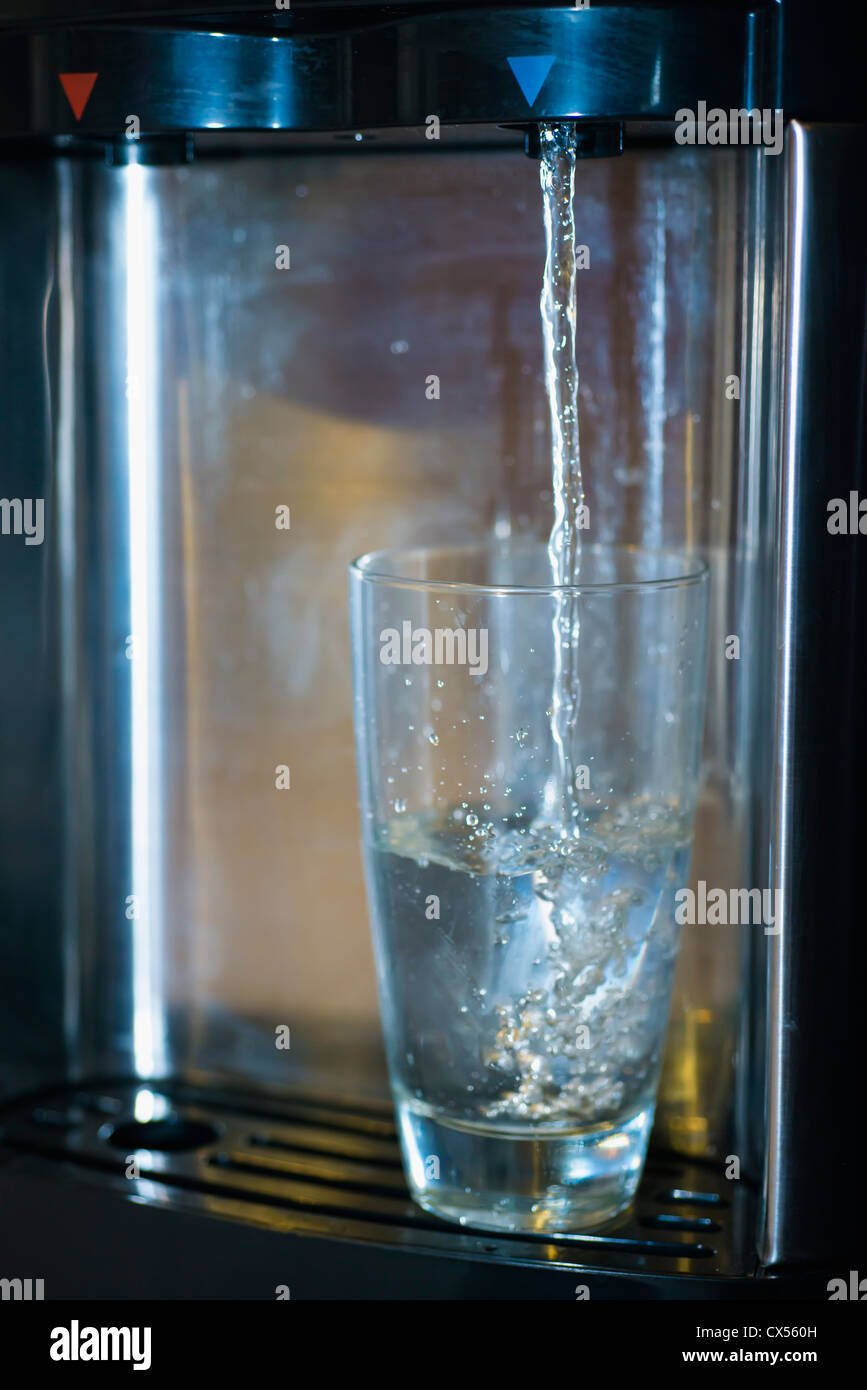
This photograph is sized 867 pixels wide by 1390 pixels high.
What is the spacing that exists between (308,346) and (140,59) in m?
0.16

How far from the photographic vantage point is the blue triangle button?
0.47 meters

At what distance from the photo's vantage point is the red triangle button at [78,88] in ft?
1.68

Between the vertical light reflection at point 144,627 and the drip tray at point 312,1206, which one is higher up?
the vertical light reflection at point 144,627

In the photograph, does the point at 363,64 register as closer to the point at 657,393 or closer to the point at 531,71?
the point at 531,71

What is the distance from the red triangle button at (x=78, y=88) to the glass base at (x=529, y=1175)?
0.34 metres

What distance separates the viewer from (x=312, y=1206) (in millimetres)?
564

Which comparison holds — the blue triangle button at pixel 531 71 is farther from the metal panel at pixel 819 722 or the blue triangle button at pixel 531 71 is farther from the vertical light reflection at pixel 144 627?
the vertical light reflection at pixel 144 627

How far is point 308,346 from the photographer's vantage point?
2.13 feet

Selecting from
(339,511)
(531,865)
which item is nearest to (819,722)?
(531,865)

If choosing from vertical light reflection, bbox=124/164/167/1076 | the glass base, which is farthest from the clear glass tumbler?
vertical light reflection, bbox=124/164/167/1076

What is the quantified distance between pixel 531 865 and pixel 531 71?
242mm

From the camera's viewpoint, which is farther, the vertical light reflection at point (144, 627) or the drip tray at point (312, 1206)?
the vertical light reflection at point (144, 627)

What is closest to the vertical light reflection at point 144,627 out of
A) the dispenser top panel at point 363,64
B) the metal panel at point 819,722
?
the dispenser top panel at point 363,64

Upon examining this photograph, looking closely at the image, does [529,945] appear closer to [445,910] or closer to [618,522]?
[445,910]
